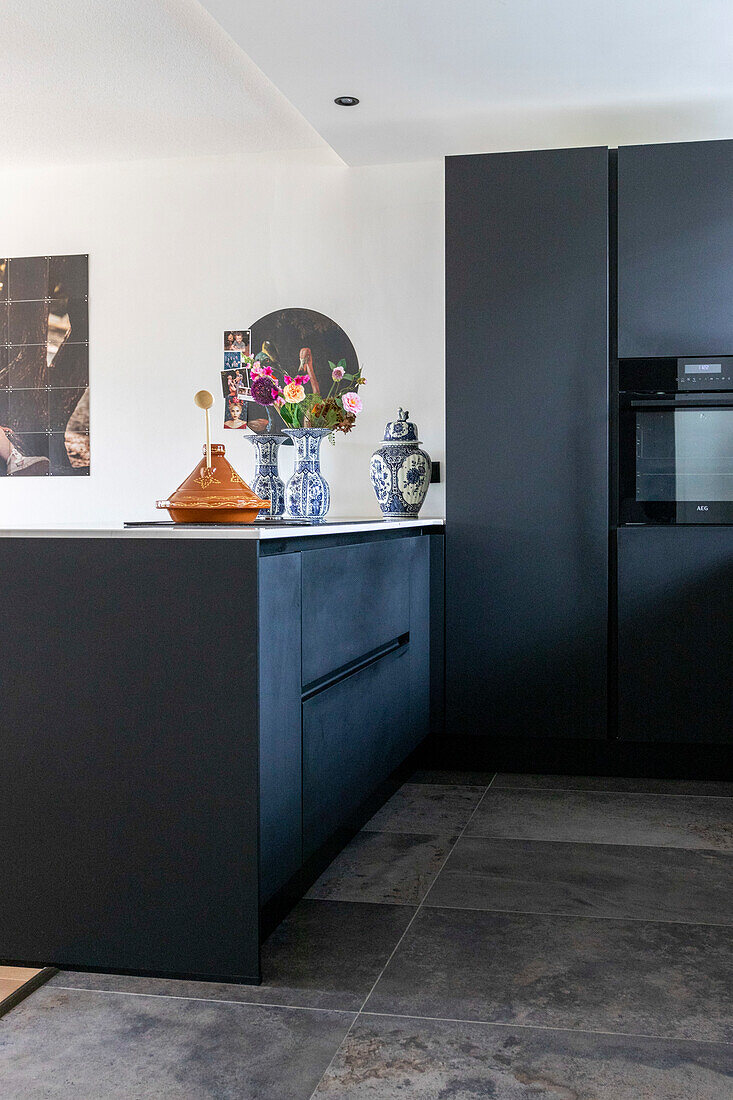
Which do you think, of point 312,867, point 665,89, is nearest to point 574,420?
point 665,89

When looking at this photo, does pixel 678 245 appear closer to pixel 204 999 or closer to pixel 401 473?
pixel 401 473

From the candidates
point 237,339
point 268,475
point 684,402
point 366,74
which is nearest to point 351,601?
point 268,475

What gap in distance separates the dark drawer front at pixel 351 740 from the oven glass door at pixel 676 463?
3.38 feet

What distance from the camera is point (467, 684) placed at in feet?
12.2

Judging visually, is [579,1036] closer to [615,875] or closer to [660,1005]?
[660,1005]

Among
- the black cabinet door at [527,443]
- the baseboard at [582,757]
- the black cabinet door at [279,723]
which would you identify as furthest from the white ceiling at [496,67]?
the baseboard at [582,757]

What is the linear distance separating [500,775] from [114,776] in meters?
2.09

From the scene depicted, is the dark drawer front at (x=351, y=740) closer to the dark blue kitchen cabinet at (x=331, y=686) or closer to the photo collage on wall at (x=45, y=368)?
the dark blue kitchen cabinet at (x=331, y=686)

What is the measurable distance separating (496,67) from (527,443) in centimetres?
121

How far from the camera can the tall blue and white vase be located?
12.9 feet

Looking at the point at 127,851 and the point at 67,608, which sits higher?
the point at 67,608

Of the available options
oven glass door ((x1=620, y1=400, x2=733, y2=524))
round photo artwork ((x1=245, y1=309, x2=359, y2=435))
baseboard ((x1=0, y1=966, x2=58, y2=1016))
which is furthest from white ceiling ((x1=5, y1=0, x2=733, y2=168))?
baseboard ((x1=0, y1=966, x2=58, y2=1016))

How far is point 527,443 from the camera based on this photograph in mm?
3650

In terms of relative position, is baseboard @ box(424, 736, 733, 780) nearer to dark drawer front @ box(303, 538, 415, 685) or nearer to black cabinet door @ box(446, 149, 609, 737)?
black cabinet door @ box(446, 149, 609, 737)
